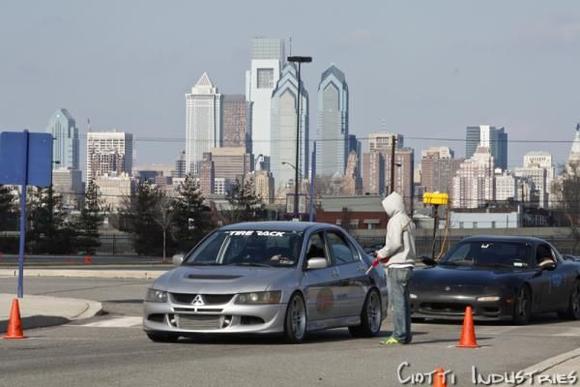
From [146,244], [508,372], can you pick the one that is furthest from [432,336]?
[146,244]

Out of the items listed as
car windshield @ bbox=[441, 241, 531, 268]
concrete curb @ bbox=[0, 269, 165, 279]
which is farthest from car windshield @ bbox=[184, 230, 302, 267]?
concrete curb @ bbox=[0, 269, 165, 279]

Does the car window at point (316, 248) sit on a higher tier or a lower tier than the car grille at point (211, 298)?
higher

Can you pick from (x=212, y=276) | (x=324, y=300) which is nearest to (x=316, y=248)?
(x=324, y=300)

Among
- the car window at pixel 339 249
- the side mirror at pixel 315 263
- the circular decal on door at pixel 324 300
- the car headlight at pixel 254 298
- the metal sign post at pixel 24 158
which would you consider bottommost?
the circular decal on door at pixel 324 300

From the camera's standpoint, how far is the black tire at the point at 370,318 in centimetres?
1599

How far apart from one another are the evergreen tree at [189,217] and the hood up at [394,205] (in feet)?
224

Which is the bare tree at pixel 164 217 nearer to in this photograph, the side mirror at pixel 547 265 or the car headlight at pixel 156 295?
the side mirror at pixel 547 265

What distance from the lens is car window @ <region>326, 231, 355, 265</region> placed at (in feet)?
52.0

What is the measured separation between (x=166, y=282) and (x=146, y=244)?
235 feet

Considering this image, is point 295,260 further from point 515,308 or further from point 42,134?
point 42,134

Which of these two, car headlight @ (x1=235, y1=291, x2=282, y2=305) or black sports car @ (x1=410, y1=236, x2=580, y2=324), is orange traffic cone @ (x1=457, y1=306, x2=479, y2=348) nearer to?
car headlight @ (x1=235, y1=291, x2=282, y2=305)

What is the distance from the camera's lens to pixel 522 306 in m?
19.0

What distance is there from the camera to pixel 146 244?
85.6 m

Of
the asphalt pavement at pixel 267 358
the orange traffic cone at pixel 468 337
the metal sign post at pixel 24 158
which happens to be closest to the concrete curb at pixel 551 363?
the asphalt pavement at pixel 267 358
